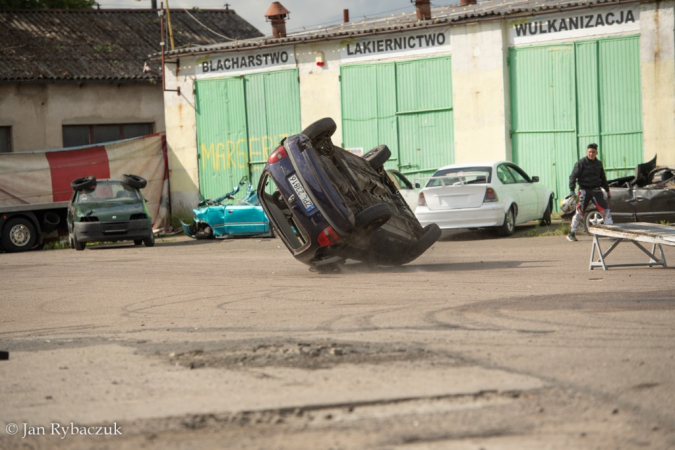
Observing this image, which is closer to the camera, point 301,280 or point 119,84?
point 301,280

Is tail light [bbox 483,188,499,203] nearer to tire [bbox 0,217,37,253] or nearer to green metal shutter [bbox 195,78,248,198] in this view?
green metal shutter [bbox 195,78,248,198]

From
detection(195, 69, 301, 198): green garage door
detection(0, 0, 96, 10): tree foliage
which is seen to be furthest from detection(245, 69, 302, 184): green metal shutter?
detection(0, 0, 96, 10): tree foliage

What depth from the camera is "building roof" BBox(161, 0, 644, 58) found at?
77.6 ft

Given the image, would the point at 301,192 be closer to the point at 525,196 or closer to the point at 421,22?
the point at 525,196

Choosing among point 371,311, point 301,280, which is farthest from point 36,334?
point 301,280

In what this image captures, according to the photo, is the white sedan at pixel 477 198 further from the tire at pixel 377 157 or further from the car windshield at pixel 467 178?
the tire at pixel 377 157

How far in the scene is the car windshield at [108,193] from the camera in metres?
25.0

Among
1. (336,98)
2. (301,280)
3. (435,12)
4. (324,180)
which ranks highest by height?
(435,12)

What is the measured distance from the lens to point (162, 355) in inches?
309

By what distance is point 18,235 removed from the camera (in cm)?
2553

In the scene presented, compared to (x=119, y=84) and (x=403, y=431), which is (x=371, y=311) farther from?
(x=119, y=84)

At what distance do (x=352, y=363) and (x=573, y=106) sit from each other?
17.7 m

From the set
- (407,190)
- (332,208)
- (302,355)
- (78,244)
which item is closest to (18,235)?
(78,244)

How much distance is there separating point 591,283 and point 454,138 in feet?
46.1
